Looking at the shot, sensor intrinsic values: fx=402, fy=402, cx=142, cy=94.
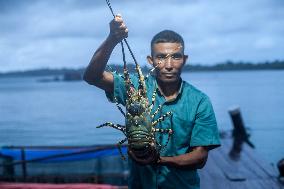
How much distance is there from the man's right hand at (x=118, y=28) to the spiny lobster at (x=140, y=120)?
5cm

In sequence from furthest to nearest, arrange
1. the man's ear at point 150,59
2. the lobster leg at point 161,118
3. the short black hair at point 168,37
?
the man's ear at point 150,59, the short black hair at point 168,37, the lobster leg at point 161,118

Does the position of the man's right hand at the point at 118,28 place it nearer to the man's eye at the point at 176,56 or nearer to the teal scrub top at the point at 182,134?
the man's eye at the point at 176,56

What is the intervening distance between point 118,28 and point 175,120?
0.96 m

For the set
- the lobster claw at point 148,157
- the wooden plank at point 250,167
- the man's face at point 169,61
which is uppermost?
the man's face at point 169,61

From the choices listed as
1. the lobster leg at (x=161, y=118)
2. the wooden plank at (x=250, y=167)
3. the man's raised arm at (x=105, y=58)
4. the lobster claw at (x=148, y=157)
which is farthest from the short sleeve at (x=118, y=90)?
the wooden plank at (x=250, y=167)

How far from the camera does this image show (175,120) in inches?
141

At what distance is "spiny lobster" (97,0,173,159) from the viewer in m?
3.37

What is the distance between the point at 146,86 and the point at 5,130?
55499 mm

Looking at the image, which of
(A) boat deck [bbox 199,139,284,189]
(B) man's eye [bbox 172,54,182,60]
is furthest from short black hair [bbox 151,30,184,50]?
(A) boat deck [bbox 199,139,284,189]

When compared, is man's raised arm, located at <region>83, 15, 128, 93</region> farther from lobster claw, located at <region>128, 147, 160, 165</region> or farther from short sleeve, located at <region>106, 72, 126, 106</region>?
lobster claw, located at <region>128, 147, 160, 165</region>

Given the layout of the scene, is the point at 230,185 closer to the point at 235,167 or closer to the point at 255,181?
the point at 255,181

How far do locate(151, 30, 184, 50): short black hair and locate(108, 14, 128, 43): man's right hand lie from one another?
0.51 meters

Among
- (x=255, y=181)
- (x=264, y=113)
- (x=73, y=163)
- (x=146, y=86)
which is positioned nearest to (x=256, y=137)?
(x=264, y=113)

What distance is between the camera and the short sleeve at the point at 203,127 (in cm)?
358
